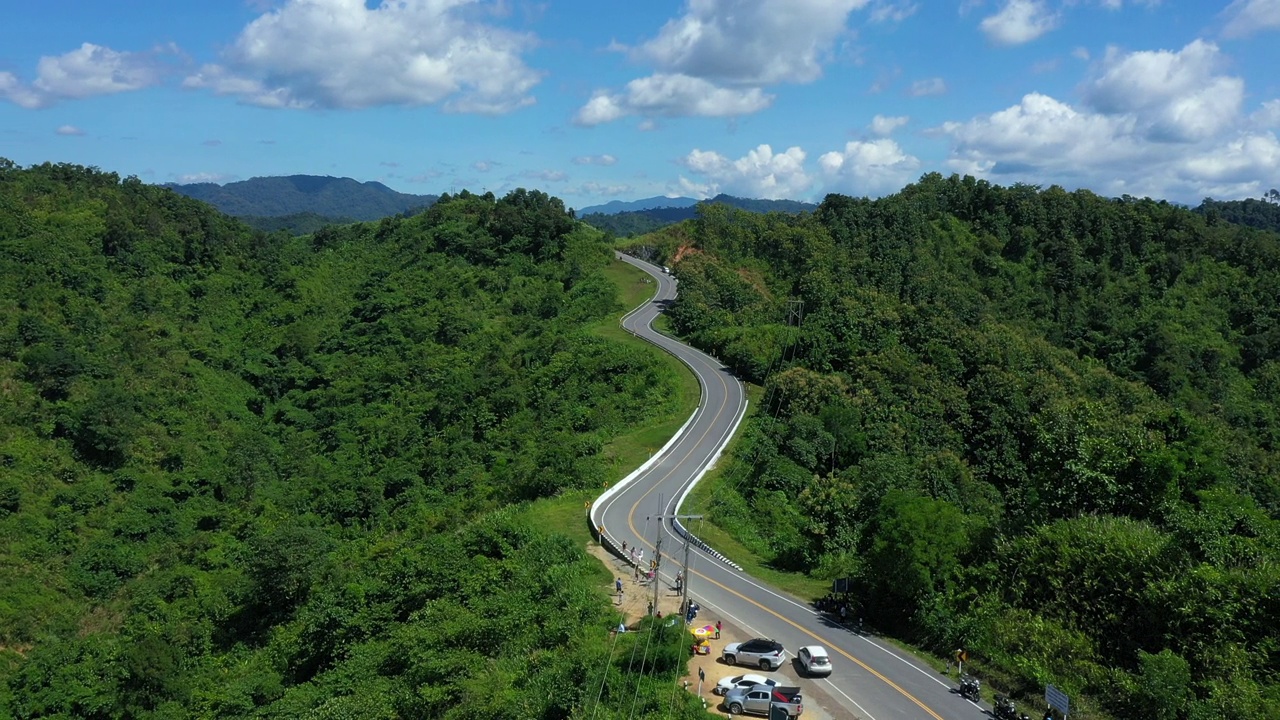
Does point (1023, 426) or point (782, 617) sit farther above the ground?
point (1023, 426)

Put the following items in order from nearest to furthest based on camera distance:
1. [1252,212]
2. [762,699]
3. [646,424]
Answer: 1. [762,699]
2. [646,424]
3. [1252,212]

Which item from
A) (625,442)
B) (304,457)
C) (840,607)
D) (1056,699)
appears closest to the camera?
(1056,699)

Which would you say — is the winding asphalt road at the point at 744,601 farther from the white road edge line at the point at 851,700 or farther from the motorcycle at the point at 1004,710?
the motorcycle at the point at 1004,710

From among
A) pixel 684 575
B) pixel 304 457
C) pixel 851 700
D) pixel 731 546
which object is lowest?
pixel 304 457

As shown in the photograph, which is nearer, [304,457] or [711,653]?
[711,653]

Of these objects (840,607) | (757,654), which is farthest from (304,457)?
(757,654)

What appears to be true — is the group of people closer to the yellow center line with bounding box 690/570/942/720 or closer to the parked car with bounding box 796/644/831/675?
the yellow center line with bounding box 690/570/942/720

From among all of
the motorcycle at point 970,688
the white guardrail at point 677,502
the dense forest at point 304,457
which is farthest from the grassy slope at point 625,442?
the motorcycle at point 970,688

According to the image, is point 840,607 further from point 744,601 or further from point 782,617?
point 744,601

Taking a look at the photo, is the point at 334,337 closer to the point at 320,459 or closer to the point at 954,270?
the point at 320,459
